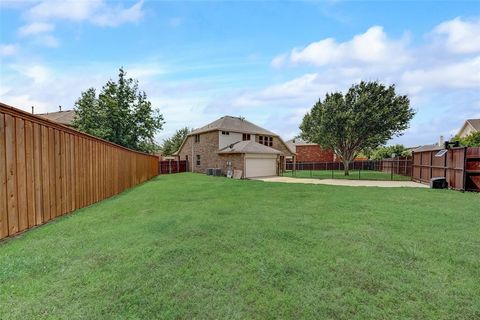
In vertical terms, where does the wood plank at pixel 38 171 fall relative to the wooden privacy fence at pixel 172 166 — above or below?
above

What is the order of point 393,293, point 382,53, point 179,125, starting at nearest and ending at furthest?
1. point 393,293
2. point 382,53
3. point 179,125

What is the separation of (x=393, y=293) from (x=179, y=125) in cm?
5000

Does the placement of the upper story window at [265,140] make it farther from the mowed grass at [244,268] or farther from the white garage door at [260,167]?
the mowed grass at [244,268]

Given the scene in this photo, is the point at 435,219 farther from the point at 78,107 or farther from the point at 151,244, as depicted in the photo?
the point at 78,107

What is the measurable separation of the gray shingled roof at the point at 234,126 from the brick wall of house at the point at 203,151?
73cm

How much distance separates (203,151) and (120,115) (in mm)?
8738

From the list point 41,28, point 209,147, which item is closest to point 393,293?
point 41,28

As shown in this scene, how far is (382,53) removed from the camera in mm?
13336

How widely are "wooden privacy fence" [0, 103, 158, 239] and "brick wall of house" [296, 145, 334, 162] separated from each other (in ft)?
109

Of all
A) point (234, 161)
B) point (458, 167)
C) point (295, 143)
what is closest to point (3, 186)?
point (458, 167)

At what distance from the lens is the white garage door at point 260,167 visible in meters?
22.1

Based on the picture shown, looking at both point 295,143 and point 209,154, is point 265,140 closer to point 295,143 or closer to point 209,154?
point 209,154

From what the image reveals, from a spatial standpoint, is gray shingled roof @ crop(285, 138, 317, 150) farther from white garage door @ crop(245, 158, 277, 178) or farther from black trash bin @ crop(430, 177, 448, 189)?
black trash bin @ crop(430, 177, 448, 189)

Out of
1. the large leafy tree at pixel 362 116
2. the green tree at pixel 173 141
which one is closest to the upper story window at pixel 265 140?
the large leafy tree at pixel 362 116
